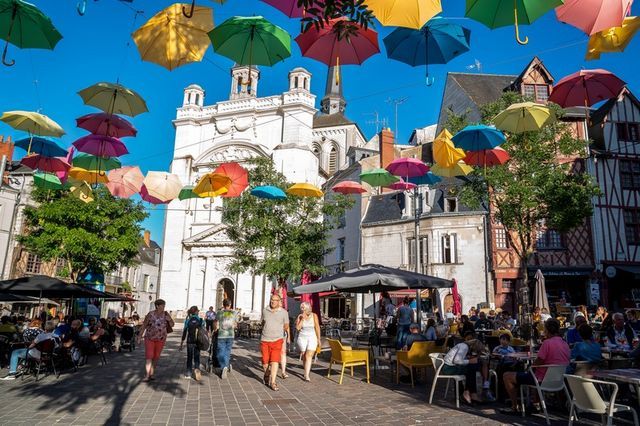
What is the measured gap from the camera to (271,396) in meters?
7.31

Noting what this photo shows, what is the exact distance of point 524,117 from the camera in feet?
32.0

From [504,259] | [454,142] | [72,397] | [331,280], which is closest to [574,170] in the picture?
[504,259]

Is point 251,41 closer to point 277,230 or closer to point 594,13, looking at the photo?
point 594,13

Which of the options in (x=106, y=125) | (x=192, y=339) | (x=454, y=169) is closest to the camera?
(x=192, y=339)

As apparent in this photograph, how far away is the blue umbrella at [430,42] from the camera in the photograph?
7242mm

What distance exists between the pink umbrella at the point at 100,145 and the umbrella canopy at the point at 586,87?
10.5 m

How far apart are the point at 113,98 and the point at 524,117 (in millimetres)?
9194

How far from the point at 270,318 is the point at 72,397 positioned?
347 cm

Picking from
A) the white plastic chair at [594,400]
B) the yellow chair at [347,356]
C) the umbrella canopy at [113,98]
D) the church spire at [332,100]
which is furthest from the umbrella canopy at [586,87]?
the church spire at [332,100]

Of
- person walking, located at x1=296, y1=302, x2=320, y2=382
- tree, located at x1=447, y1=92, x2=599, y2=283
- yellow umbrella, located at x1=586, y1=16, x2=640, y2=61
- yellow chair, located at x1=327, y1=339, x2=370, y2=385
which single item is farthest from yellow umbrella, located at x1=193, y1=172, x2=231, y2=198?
yellow umbrella, located at x1=586, y1=16, x2=640, y2=61

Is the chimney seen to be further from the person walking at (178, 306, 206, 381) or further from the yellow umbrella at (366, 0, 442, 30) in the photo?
the yellow umbrella at (366, 0, 442, 30)

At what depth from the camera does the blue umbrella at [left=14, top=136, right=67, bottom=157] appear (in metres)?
11.2

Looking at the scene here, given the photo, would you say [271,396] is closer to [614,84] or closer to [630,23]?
[630,23]

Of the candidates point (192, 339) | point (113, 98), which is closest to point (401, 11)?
point (113, 98)
